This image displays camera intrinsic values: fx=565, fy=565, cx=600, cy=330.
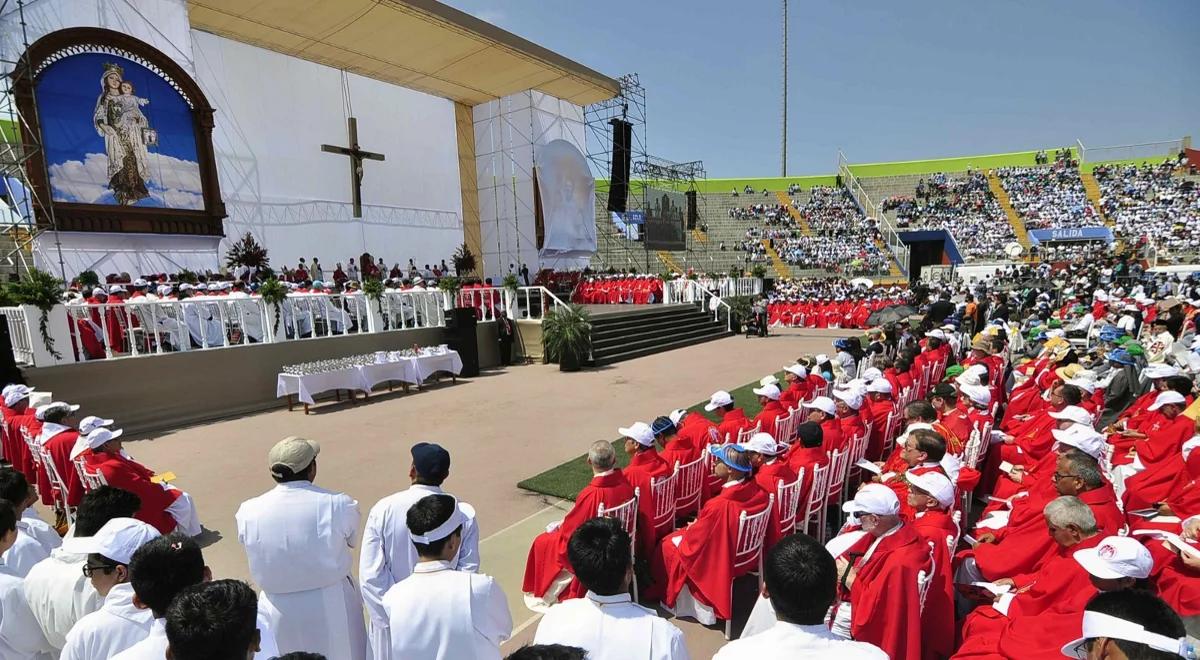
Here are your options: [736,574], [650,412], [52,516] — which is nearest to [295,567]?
[736,574]

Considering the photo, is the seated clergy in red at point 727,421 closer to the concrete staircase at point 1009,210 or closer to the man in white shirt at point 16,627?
the man in white shirt at point 16,627

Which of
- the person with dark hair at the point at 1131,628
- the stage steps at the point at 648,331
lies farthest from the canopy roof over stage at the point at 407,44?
the person with dark hair at the point at 1131,628

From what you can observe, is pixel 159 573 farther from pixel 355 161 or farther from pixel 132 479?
pixel 355 161

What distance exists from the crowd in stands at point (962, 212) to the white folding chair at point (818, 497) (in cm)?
3784

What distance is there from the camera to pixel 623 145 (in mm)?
26750

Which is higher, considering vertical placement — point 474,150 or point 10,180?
point 474,150

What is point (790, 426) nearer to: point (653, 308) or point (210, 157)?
point (653, 308)

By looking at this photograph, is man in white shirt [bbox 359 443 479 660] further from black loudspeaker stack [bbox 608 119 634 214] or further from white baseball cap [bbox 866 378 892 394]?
black loudspeaker stack [bbox 608 119 634 214]

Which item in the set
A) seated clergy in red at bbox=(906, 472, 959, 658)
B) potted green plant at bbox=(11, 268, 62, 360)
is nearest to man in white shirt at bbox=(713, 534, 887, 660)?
seated clergy in red at bbox=(906, 472, 959, 658)

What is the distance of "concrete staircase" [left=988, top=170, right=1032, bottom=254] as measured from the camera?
36.3 m

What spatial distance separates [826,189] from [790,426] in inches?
Answer: 1763

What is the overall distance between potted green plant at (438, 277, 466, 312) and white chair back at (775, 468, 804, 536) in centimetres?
1119

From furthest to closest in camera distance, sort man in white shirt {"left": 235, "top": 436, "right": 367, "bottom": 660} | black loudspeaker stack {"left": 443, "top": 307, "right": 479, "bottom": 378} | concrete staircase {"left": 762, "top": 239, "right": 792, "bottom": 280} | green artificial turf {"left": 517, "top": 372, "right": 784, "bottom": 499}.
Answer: concrete staircase {"left": 762, "top": 239, "right": 792, "bottom": 280} < black loudspeaker stack {"left": 443, "top": 307, "right": 479, "bottom": 378} < green artificial turf {"left": 517, "top": 372, "right": 784, "bottom": 499} < man in white shirt {"left": 235, "top": 436, "right": 367, "bottom": 660}

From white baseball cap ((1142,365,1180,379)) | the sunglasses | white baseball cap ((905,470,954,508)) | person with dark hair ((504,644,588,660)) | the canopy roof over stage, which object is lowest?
white baseball cap ((905,470,954,508))
